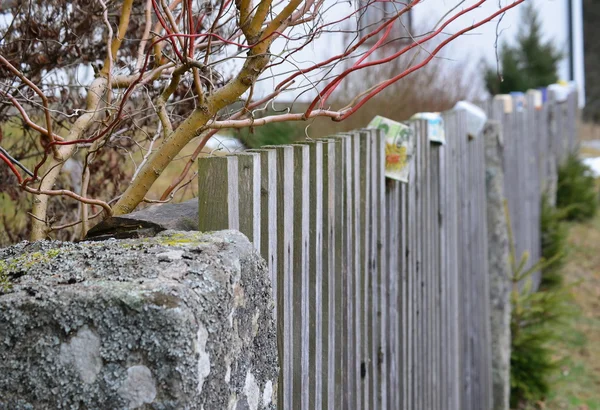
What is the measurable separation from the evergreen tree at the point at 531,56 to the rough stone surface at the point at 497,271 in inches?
537

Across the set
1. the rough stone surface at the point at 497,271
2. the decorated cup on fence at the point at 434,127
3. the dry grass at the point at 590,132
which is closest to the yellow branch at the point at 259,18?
the decorated cup on fence at the point at 434,127

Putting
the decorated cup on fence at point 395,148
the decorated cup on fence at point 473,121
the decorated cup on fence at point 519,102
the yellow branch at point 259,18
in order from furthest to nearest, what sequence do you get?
the decorated cup on fence at point 519,102
the decorated cup on fence at point 473,121
the decorated cup on fence at point 395,148
the yellow branch at point 259,18

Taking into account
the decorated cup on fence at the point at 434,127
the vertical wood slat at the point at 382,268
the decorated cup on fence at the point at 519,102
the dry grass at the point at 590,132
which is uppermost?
the dry grass at the point at 590,132

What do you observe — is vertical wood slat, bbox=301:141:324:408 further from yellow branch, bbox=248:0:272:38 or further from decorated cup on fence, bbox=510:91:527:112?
decorated cup on fence, bbox=510:91:527:112

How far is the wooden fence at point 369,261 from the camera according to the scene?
81.3 inches

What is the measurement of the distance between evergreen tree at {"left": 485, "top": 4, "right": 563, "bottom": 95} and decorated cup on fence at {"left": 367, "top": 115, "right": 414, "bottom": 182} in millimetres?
15911

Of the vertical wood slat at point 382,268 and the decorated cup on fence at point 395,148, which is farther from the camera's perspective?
the decorated cup on fence at point 395,148

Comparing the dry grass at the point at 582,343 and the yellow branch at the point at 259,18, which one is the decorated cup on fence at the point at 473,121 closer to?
the dry grass at the point at 582,343

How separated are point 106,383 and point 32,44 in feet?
6.02

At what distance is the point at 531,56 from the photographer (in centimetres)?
1934

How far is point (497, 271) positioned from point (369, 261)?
2.67 metres

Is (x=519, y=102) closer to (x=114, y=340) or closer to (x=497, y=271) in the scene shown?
(x=497, y=271)

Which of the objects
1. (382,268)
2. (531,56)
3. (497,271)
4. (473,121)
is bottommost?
(497,271)

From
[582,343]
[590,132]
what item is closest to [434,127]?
[582,343]
